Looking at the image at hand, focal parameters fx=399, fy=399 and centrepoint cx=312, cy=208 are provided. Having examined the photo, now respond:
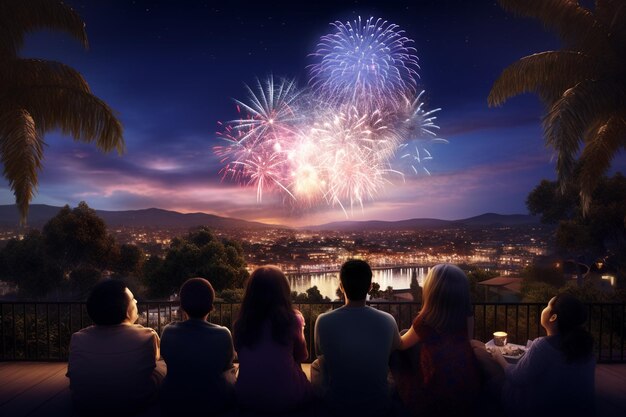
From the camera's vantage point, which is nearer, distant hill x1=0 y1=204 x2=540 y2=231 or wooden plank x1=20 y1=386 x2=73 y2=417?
wooden plank x1=20 y1=386 x2=73 y2=417

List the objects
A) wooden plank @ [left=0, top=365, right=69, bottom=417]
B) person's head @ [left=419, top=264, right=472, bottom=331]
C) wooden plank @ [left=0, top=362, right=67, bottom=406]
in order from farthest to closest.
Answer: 1. wooden plank @ [left=0, top=362, right=67, bottom=406]
2. wooden plank @ [left=0, top=365, right=69, bottom=417]
3. person's head @ [left=419, top=264, right=472, bottom=331]

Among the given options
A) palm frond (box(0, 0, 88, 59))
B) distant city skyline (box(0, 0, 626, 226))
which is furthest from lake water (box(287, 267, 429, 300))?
palm frond (box(0, 0, 88, 59))

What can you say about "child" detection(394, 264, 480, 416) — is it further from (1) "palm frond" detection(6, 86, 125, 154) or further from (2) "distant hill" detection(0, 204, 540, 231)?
(2) "distant hill" detection(0, 204, 540, 231)

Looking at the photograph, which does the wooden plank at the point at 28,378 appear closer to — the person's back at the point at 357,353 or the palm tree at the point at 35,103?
the palm tree at the point at 35,103

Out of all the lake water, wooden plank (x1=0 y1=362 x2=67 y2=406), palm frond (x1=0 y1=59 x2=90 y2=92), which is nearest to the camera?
wooden plank (x1=0 y1=362 x2=67 y2=406)

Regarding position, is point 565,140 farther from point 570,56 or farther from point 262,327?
point 262,327

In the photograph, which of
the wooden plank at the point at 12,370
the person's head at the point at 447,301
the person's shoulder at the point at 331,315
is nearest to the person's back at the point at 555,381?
the person's head at the point at 447,301

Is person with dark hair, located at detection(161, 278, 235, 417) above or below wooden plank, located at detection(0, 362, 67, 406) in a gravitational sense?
above
